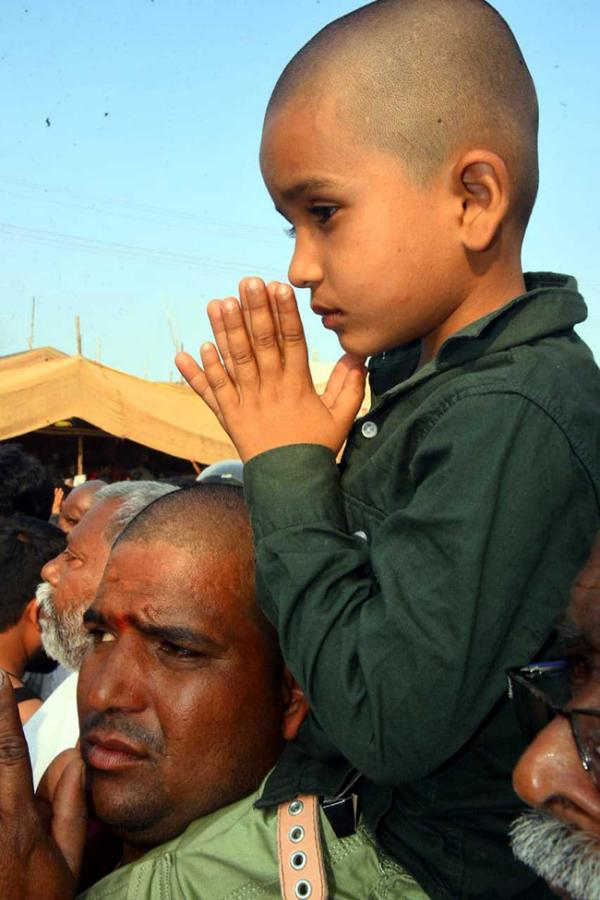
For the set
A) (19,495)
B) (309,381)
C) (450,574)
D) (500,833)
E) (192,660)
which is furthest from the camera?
(19,495)

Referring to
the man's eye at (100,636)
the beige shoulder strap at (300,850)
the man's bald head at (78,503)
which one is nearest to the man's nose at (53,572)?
the man's bald head at (78,503)

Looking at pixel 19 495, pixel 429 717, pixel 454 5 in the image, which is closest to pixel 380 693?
pixel 429 717

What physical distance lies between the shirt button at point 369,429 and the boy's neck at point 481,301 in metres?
0.18

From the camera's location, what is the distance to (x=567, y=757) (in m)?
1.53

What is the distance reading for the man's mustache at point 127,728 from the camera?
2109 mm

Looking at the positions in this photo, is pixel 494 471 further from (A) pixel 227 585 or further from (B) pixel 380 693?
(A) pixel 227 585

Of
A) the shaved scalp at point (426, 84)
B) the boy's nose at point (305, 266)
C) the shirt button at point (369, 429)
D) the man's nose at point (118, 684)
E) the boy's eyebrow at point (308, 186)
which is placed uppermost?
the shaved scalp at point (426, 84)

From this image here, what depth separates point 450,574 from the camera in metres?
1.46

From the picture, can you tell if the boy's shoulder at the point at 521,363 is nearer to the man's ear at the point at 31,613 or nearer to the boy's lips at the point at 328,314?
the boy's lips at the point at 328,314

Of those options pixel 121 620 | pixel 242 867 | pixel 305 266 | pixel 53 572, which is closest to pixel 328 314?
pixel 305 266

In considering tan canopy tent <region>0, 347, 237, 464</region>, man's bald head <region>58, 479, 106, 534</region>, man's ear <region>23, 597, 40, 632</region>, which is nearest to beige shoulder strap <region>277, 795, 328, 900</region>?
man's ear <region>23, 597, 40, 632</region>

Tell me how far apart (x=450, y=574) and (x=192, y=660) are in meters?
0.91

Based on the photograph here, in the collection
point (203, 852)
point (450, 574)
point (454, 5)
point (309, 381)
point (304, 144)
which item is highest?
point (454, 5)

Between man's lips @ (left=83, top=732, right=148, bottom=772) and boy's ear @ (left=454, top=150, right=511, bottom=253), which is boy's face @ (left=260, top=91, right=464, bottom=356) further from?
man's lips @ (left=83, top=732, right=148, bottom=772)
